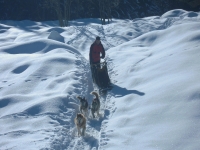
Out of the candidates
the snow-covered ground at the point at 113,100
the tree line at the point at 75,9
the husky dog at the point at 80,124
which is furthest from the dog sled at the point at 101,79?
the tree line at the point at 75,9

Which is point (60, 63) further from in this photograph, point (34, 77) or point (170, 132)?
point (170, 132)

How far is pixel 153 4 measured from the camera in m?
42.9

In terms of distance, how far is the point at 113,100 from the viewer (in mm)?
8586

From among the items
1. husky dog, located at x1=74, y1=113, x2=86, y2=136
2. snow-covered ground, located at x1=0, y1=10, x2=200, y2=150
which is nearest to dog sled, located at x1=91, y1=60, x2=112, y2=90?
snow-covered ground, located at x1=0, y1=10, x2=200, y2=150

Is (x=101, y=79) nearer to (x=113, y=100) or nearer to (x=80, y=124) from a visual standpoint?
(x=113, y=100)

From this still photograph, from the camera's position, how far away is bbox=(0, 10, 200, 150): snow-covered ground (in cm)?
588

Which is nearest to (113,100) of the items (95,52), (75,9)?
(95,52)

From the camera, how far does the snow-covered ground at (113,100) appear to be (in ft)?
19.3

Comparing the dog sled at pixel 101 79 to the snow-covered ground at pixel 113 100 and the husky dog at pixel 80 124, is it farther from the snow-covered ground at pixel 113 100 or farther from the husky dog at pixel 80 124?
the husky dog at pixel 80 124

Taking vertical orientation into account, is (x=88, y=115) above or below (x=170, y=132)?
below

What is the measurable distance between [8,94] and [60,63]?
3.60m

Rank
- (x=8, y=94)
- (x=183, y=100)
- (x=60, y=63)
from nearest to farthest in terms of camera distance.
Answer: (x=183, y=100) → (x=8, y=94) → (x=60, y=63)

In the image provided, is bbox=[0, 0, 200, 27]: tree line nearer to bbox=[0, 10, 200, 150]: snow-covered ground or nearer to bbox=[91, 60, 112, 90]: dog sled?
bbox=[0, 10, 200, 150]: snow-covered ground

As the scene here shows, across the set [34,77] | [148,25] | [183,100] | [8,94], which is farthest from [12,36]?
[183,100]
